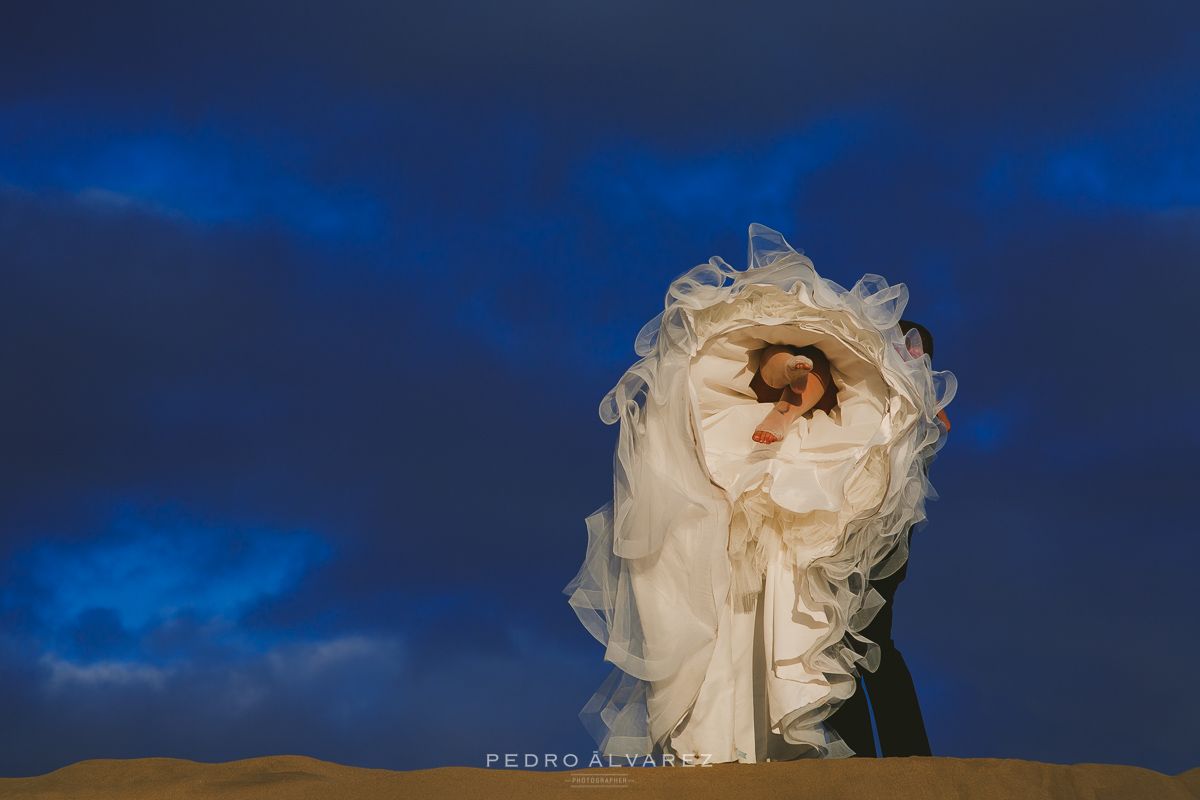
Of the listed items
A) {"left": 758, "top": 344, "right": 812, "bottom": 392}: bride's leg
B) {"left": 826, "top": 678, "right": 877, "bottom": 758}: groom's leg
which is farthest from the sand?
{"left": 758, "top": 344, "right": 812, "bottom": 392}: bride's leg

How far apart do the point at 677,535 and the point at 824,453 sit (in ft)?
2.59

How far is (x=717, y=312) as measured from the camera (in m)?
3.97

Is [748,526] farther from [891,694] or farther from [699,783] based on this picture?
[699,783]

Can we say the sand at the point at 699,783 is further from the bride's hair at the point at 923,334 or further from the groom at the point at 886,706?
the bride's hair at the point at 923,334

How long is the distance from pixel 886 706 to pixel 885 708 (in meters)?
0.01

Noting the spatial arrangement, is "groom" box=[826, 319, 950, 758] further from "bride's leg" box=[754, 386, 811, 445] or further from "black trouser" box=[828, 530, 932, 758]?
"bride's leg" box=[754, 386, 811, 445]

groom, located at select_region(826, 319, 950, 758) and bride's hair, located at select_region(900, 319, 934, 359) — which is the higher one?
bride's hair, located at select_region(900, 319, 934, 359)

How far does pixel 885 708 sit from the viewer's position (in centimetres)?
391

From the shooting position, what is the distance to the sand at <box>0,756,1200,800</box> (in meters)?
2.89

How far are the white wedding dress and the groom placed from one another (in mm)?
142

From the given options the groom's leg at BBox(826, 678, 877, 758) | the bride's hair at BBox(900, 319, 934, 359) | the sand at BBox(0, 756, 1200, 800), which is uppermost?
the bride's hair at BBox(900, 319, 934, 359)

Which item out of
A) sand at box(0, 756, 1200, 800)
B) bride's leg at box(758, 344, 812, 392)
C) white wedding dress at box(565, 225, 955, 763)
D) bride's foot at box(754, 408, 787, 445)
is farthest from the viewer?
bride's foot at box(754, 408, 787, 445)

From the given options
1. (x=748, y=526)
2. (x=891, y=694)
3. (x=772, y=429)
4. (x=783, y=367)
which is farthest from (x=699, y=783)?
(x=783, y=367)

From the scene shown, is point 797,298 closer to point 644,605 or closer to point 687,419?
point 687,419
